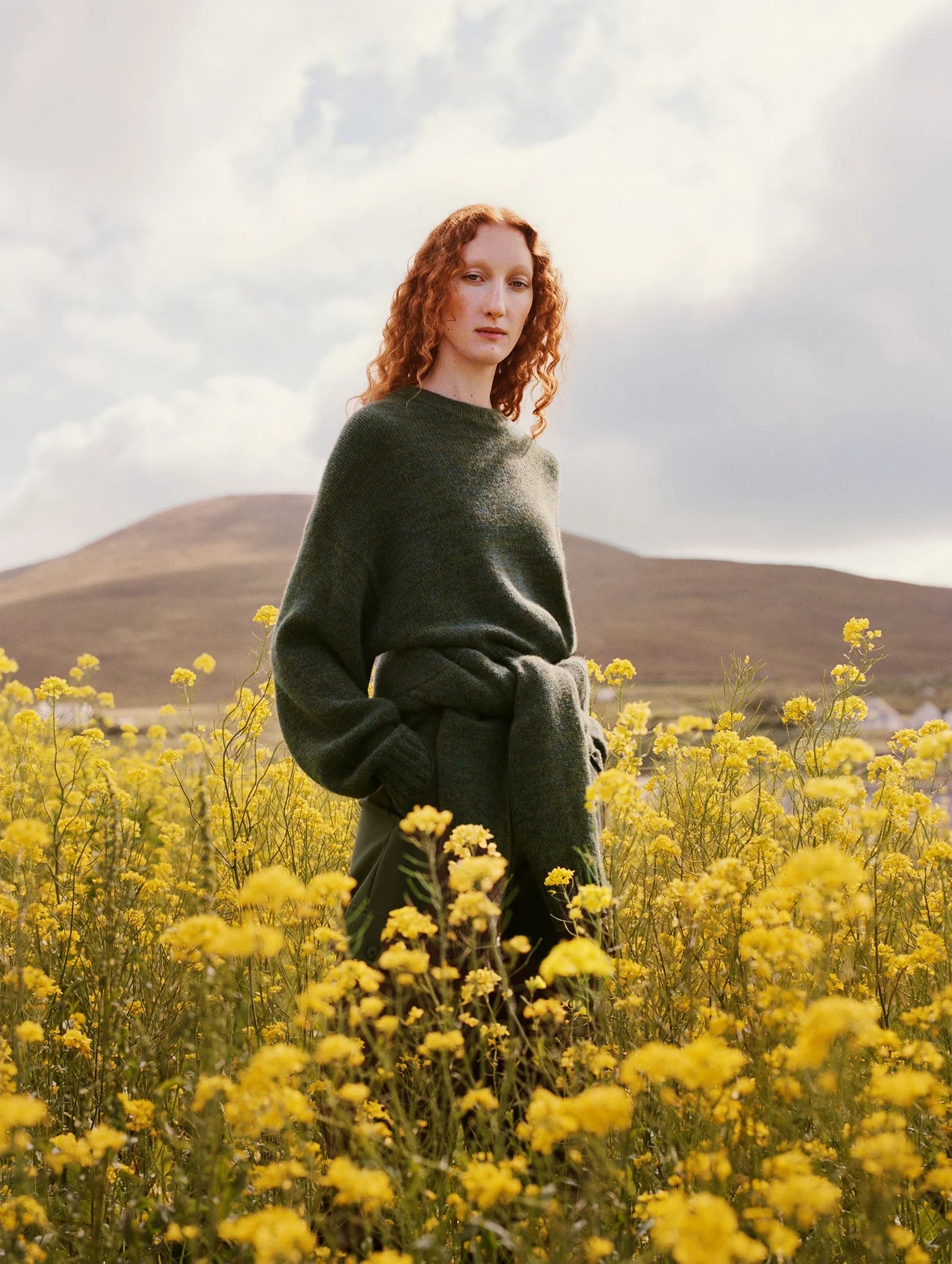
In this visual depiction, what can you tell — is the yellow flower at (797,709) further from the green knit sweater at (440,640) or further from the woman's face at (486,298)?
the woman's face at (486,298)

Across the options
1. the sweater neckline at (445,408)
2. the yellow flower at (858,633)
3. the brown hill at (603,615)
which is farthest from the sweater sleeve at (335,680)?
the brown hill at (603,615)

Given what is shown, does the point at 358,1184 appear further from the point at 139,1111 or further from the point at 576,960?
the point at 139,1111

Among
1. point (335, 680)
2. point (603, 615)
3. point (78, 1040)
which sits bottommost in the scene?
point (78, 1040)

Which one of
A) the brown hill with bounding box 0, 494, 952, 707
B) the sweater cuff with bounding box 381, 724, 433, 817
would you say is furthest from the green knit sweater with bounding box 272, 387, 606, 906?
the brown hill with bounding box 0, 494, 952, 707

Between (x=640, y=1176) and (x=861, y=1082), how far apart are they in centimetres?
43

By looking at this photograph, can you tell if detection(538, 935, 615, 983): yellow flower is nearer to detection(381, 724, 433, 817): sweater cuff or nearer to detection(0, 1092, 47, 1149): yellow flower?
detection(0, 1092, 47, 1149): yellow flower

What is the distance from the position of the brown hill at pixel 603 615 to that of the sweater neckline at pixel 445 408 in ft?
72.7

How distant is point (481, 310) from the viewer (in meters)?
2.39

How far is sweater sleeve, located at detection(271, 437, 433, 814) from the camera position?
2037mm

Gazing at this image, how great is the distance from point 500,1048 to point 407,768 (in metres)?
0.56

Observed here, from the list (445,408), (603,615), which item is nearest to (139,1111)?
(445,408)

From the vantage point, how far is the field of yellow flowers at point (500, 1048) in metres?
1.16

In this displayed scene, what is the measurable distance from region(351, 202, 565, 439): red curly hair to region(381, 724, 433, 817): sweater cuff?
94cm

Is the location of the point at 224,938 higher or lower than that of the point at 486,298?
lower
